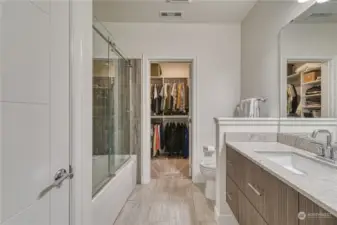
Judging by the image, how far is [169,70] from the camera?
24.3 ft

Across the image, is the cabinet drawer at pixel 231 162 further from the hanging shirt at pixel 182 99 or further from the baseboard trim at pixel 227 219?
Answer: the hanging shirt at pixel 182 99

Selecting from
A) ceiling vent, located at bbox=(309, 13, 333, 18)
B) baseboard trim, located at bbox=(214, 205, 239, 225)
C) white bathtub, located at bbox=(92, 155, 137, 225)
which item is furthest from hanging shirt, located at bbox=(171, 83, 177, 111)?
ceiling vent, located at bbox=(309, 13, 333, 18)

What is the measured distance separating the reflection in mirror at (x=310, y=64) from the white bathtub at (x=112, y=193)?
6.22ft

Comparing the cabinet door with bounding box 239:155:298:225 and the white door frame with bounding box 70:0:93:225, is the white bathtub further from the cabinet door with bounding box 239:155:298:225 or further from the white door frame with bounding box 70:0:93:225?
the cabinet door with bounding box 239:155:298:225

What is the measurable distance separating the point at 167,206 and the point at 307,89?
81.4 inches

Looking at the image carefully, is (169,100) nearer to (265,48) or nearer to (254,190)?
(265,48)

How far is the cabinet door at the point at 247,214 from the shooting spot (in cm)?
186

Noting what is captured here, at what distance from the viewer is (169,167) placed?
237 inches

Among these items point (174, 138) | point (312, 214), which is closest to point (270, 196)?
point (312, 214)

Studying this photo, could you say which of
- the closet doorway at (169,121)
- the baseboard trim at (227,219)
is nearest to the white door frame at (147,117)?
the baseboard trim at (227,219)

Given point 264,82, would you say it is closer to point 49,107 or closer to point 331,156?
point 331,156

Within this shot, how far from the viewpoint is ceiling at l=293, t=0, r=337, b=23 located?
2.29 meters

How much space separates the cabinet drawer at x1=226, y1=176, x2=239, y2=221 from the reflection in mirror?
884mm

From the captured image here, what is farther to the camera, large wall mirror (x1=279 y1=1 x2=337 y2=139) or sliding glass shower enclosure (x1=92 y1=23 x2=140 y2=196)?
sliding glass shower enclosure (x1=92 y1=23 x2=140 y2=196)
